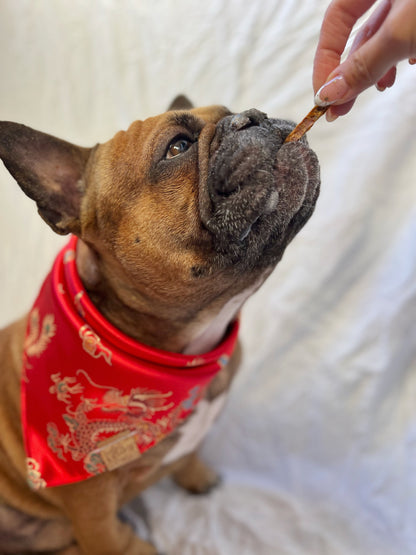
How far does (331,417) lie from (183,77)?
1.41 meters

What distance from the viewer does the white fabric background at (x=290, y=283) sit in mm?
1782

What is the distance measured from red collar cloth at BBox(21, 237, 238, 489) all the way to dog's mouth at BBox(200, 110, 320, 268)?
0.41 meters

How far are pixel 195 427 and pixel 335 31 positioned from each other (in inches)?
46.2

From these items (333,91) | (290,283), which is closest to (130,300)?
(333,91)

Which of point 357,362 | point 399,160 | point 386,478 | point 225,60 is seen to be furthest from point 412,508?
point 225,60

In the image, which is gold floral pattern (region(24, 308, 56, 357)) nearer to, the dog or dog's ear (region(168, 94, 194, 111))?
the dog

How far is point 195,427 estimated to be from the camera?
1.65 meters

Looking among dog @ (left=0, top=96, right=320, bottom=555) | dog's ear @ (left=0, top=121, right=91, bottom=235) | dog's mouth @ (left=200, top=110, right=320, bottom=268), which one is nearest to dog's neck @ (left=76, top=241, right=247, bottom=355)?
dog @ (left=0, top=96, right=320, bottom=555)

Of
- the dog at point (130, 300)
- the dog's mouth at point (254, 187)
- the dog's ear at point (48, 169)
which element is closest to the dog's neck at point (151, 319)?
the dog at point (130, 300)

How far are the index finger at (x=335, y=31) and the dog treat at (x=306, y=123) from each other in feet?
0.55

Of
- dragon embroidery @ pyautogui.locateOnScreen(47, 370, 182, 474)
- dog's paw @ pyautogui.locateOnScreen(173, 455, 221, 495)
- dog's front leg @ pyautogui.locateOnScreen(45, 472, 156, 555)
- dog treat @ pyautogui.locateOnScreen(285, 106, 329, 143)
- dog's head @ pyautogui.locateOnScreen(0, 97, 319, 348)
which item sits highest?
dog treat @ pyautogui.locateOnScreen(285, 106, 329, 143)

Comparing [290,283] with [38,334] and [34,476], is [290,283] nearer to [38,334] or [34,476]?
[38,334]

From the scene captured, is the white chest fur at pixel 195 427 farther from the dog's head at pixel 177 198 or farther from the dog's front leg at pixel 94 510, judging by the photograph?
the dog's head at pixel 177 198

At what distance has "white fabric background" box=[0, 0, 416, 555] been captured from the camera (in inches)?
70.2
